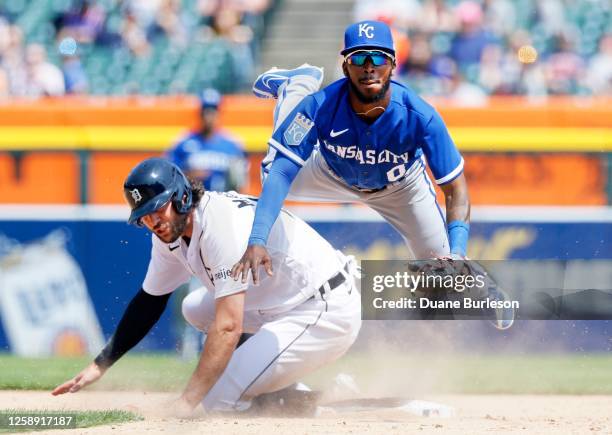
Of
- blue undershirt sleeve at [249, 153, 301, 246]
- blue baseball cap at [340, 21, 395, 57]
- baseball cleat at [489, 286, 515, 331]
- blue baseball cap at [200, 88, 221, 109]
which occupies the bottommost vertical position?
baseball cleat at [489, 286, 515, 331]

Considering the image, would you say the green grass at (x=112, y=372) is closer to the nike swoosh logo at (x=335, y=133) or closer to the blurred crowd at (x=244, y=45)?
the nike swoosh logo at (x=335, y=133)

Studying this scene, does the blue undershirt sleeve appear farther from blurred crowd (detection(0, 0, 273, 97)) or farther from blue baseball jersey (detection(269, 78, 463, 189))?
blurred crowd (detection(0, 0, 273, 97))

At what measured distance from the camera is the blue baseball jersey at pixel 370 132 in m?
6.19

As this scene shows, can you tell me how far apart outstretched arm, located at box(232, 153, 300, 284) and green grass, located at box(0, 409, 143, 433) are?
39.3 inches

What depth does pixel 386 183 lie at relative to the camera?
6.80m

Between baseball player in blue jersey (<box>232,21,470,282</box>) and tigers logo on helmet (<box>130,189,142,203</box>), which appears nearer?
tigers logo on helmet (<box>130,189,142,203</box>)

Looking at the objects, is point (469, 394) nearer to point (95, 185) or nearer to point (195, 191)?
point (195, 191)

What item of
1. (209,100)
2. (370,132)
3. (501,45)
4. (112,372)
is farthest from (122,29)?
(370,132)

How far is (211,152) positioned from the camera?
32.2 ft

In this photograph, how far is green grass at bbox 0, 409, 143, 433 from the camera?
5.74 m

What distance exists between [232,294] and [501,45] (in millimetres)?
6778

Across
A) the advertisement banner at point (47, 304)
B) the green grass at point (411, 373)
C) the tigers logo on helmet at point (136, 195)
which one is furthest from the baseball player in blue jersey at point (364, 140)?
the advertisement banner at point (47, 304)

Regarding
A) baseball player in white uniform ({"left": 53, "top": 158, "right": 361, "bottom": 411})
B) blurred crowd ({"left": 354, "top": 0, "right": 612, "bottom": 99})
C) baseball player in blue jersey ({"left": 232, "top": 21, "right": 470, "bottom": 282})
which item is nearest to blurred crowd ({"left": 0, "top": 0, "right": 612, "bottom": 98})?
blurred crowd ({"left": 354, "top": 0, "right": 612, "bottom": 99})

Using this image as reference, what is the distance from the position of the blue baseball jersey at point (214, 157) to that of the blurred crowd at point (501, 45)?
229cm
